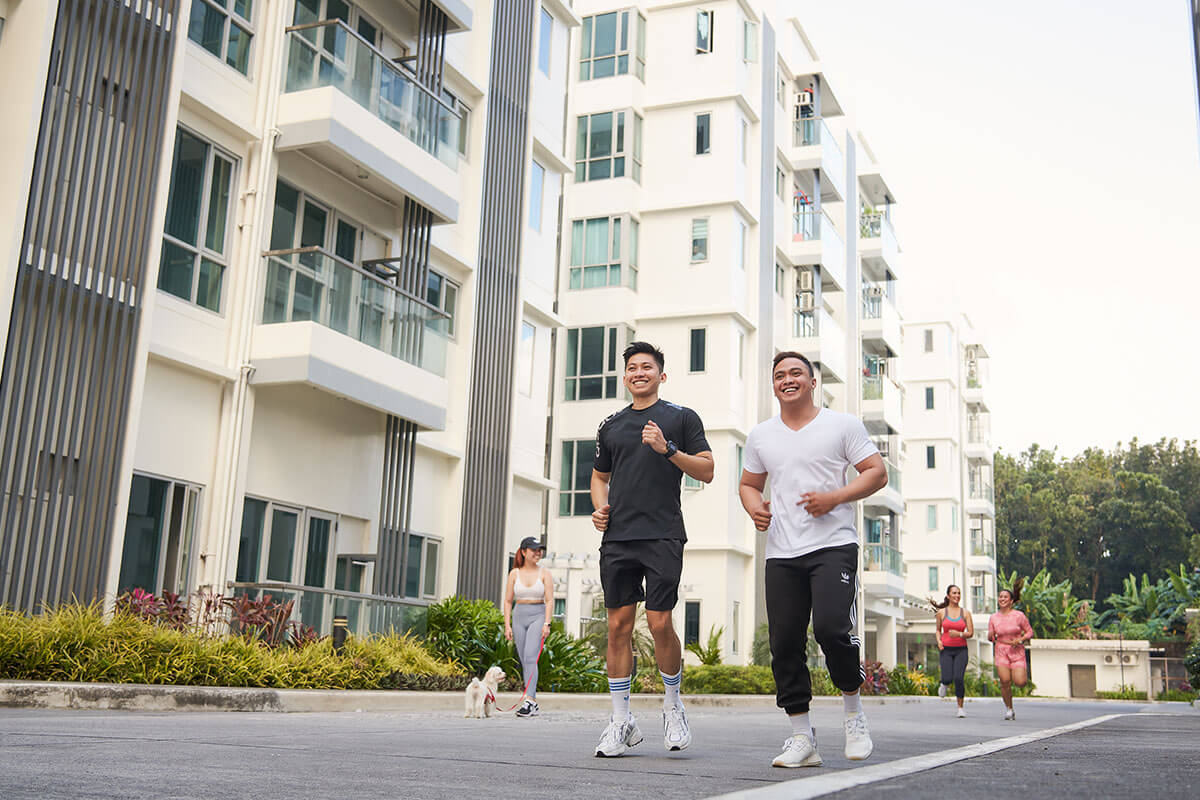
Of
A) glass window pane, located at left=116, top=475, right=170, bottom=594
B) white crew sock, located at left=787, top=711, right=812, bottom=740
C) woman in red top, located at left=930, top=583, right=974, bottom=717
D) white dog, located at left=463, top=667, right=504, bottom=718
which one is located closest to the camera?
white crew sock, located at left=787, top=711, right=812, bottom=740

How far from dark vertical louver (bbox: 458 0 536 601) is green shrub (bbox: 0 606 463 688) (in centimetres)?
777

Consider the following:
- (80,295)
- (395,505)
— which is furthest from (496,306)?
(80,295)

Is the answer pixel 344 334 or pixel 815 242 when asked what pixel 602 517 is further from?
pixel 815 242

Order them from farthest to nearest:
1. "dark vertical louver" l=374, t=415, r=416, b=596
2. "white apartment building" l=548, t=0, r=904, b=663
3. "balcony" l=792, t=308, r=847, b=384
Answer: "balcony" l=792, t=308, r=847, b=384 < "white apartment building" l=548, t=0, r=904, b=663 < "dark vertical louver" l=374, t=415, r=416, b=596

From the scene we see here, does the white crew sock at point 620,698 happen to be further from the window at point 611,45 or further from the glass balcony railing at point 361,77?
the window at point 611,45

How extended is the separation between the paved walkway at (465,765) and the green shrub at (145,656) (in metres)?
2.60

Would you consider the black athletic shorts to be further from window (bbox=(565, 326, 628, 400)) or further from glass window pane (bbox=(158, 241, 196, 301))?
window (bbox=(565, 326, 628, 400))

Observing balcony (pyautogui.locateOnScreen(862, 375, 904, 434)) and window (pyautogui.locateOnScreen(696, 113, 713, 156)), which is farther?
balcony (pyautogui.locateOnScreen(862, 375, 904, 434))

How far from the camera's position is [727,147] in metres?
34.5

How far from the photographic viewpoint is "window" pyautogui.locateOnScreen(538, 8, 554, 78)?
27.3m

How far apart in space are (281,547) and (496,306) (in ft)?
23.8

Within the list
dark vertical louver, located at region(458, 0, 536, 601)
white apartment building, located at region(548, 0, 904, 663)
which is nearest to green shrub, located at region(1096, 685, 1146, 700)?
white apartment building, located at region(548, 0, 904, 663)

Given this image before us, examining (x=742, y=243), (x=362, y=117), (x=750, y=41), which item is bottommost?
(x=362, y=117)

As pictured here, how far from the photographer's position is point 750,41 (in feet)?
120
